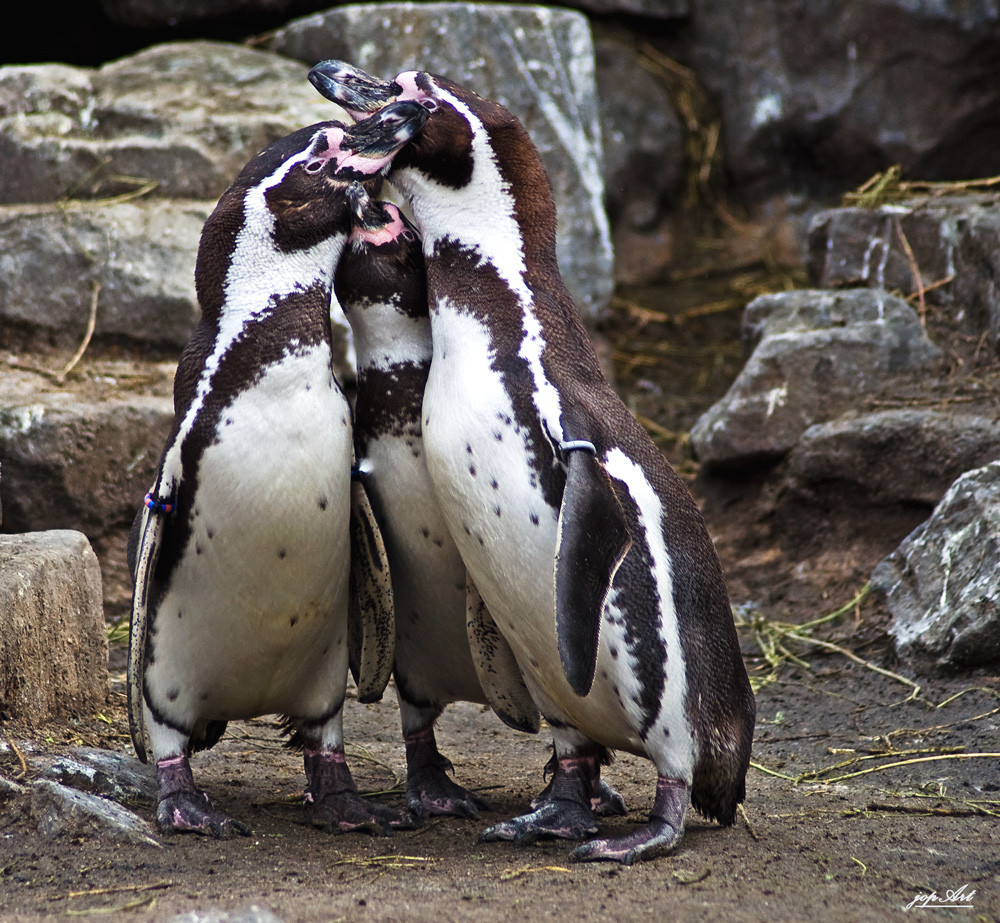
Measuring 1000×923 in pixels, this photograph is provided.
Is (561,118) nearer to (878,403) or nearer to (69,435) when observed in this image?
(878,403)

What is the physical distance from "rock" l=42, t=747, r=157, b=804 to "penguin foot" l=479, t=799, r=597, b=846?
0.89 metres

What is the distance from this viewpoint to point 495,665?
3104 mm

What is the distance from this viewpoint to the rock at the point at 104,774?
9.43 feet

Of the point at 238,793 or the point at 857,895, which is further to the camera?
the point at 238,793

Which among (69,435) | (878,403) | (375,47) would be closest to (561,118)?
(375,47)

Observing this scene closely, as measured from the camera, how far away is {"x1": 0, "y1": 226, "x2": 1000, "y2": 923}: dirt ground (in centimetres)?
229

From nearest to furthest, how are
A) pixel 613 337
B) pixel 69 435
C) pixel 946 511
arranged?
pixel 946 511 → pixel 69 435 → pixel 613 337

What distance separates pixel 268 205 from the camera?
2.95 m

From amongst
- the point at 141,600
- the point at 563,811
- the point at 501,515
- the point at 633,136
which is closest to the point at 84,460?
the point at 141,600

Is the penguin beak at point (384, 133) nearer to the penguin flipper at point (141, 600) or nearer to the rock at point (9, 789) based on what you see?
the penguin flipper at point (141, 600)

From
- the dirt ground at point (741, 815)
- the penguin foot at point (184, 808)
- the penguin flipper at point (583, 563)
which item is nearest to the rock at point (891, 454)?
the dirt ground at point (741, 815)

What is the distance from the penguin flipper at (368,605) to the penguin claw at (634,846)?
0.81 meters

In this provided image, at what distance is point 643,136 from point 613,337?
5.12ft

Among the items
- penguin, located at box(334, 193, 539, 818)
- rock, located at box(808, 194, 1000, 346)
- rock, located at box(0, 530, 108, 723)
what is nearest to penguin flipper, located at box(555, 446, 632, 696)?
penguin, located at box(334, 193, 539, 818)
